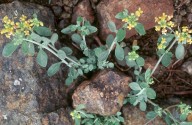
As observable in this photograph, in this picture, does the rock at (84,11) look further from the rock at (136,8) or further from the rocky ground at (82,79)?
the rock at (136,8)

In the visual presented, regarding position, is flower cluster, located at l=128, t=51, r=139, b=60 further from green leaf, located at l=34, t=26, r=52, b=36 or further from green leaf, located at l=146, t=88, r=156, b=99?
green leaf, located at l=34, t=26, r=52, b=36

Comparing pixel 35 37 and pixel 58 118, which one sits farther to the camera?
pixel 58 118

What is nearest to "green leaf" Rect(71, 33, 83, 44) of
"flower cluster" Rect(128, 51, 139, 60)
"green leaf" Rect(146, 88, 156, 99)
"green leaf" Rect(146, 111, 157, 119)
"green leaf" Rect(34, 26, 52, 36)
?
"green leaf" Rect(34, 26, 52, 36)

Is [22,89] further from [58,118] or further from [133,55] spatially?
[133,55]

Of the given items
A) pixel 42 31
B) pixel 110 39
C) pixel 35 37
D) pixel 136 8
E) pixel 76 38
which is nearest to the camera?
pixel 35 37

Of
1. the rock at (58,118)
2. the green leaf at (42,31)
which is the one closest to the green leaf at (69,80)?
the rock at (58,118)

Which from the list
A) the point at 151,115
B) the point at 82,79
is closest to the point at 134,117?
the point at 151,115

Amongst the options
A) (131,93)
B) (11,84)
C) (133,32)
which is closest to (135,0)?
(133,32)

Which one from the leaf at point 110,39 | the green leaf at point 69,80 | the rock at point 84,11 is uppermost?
the rock at point 84,11
